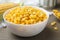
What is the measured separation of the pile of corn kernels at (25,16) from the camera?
0.82 metres

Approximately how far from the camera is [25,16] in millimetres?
854

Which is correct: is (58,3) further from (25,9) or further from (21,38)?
(21,38)

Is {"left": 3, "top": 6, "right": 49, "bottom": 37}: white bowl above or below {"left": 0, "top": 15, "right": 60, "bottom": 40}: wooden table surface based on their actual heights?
above

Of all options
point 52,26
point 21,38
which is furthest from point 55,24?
point 21,38

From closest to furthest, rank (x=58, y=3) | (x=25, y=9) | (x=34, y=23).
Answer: (x=34, y=23)
(x=25, y=9)
(x=58, y=3)

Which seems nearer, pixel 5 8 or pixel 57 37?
pixel 57 37

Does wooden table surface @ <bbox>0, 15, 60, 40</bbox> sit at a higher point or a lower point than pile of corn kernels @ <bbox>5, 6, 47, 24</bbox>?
lower

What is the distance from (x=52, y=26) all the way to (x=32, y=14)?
0.17 m

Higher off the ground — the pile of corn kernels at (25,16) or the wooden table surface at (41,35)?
the pile of corn kernels at (25,16)

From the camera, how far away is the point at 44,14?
907mm

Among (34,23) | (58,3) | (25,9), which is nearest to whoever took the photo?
(34,23)

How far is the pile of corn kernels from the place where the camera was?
820 mm

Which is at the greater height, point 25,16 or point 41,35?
point 25,16

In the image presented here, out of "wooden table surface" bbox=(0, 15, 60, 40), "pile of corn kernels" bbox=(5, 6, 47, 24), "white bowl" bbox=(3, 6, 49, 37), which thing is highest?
"pile of corn kernels" bbox=(5, 6, 47, 24)
